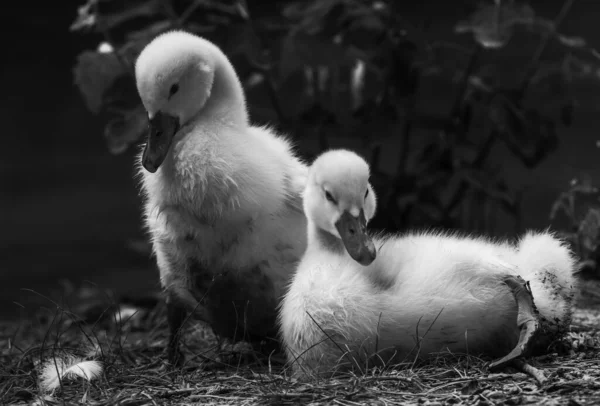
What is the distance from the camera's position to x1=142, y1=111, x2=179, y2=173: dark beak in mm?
2615

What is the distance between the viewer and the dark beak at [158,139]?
262 cm

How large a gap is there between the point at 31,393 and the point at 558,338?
159 cm

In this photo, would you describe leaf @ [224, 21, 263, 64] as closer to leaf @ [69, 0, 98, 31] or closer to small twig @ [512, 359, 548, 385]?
leaf @ [69, 0, 98, 31]

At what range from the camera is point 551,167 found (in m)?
6.00

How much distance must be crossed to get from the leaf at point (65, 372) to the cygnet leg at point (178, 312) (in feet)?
1.11

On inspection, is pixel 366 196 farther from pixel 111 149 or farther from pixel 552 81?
pixel 552 81

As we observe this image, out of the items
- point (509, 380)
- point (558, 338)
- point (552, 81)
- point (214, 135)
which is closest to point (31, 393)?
point (214, 135)

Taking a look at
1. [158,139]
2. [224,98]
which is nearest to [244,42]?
[224,98]

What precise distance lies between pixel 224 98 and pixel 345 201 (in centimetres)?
63

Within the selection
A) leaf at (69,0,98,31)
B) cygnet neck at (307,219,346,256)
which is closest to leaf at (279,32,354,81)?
leaf at (69,0,98,31)

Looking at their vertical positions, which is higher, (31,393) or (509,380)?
(509,380)

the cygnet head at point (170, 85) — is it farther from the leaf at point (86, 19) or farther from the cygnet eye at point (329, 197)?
the leaf at point (86, 19)

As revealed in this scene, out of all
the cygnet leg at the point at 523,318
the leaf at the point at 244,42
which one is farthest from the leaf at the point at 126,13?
the cygnet leg at the point at 523,318

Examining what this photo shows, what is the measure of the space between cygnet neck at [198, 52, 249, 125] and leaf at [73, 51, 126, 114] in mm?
1052
